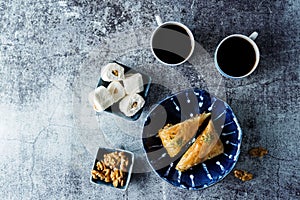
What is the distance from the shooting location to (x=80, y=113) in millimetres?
1373

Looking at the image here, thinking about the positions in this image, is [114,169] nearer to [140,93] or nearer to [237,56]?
[140,93]

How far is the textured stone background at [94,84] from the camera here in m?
1.33

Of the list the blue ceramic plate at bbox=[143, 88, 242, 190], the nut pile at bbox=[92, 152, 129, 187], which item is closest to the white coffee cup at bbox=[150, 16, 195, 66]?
the blue ceramic plate at bbox=[143, 88, 242, 190]

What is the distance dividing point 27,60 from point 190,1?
561 millimetres

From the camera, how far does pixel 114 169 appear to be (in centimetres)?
130

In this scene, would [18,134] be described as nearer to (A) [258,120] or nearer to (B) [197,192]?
(B) [197,192]

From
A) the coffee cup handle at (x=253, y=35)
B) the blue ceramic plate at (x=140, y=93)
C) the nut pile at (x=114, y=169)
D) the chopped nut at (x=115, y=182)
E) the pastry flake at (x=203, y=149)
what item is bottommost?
the chopped nut at (x=115, y=182)

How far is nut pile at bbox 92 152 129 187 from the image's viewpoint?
1305mm

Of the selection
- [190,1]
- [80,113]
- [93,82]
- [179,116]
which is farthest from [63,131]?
[190,1]

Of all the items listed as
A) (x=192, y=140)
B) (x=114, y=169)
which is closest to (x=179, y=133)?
(x=192, y=140)

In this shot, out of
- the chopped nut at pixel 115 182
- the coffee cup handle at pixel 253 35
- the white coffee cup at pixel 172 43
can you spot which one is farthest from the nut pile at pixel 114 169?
the coffee cup handle at pixel 253 35

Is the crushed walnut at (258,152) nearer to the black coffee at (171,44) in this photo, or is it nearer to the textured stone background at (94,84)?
the textured stone background at (94,84)

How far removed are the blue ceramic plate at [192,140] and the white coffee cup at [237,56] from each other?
0.32 feet

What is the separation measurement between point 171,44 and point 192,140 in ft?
1.00
